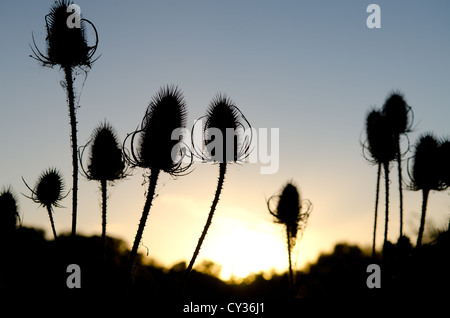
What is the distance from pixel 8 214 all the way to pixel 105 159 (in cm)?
380

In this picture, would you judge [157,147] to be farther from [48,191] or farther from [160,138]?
[48,191]

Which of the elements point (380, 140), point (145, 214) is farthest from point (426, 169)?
point (145, 214)

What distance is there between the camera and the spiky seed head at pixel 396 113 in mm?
17109

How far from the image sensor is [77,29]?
1041 centimetres

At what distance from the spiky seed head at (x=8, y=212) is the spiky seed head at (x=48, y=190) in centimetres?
98

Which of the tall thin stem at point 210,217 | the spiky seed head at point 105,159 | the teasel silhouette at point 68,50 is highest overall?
the teasel silhouette at point 68,50

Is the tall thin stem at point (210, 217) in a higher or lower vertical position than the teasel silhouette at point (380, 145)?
lower

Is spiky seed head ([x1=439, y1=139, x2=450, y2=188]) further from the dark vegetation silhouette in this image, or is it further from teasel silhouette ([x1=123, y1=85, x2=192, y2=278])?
teasel silhouette ([x1=123, y1=85, x2=192, y2=278])

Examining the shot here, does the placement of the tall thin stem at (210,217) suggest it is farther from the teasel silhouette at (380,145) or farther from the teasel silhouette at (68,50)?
the teasel silhouette at (380,145)

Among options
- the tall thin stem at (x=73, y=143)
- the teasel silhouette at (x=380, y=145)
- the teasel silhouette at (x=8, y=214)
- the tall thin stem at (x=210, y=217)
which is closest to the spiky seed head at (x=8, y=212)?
the teasel silhouette at (x=8, y=214)

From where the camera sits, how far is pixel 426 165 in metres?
16.4
